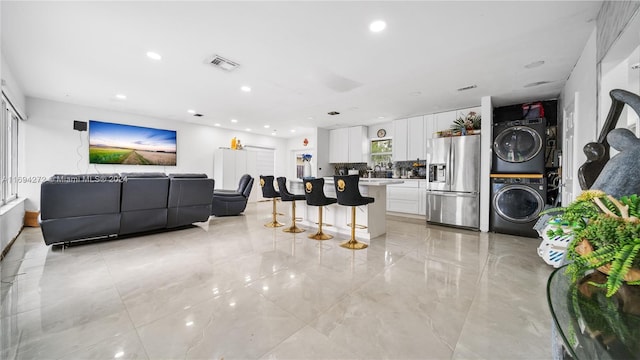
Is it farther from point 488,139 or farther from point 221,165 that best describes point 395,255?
point 221,165

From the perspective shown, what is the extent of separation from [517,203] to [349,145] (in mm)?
4096

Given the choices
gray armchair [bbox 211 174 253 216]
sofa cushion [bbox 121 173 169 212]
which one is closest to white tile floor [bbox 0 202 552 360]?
sofa cushion [bbox 121 173 169 212]

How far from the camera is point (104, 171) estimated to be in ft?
18.8

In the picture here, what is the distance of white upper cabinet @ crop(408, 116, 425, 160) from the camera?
18.6 ft

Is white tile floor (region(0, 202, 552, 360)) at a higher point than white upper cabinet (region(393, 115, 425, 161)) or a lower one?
lower

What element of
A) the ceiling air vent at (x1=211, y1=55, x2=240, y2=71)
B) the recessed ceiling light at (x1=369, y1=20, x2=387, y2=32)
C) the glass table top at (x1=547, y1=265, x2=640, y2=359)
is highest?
the ceiling air vent at (x1=211, y1=55, x2=240, y2=71)

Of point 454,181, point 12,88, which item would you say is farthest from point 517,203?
point 12,88

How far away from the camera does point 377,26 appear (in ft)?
7.73

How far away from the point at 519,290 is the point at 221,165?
283 inches

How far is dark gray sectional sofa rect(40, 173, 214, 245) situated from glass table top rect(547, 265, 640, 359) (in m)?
4.53

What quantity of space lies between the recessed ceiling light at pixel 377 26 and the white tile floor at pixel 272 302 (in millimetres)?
2452

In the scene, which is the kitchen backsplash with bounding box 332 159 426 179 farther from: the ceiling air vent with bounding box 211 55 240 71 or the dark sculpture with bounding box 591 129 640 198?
the dark sculpture with bounding box 591 129 640 198

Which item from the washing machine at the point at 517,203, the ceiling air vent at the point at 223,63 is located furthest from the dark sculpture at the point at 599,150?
the ceiling air vent at the point at 223,63

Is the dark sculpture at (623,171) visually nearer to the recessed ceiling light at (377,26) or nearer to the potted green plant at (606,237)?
the potted green plant at (606,237)
